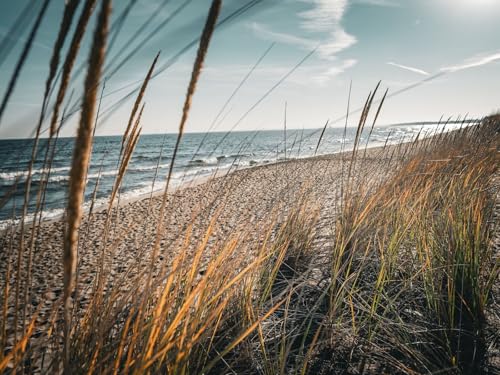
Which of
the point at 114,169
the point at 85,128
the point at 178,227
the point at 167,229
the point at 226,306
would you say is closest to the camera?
the point at 85,128

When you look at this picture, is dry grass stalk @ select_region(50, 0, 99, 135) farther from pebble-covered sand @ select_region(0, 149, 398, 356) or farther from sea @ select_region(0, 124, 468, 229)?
pebble-covered sand @ select_region(0, 149, 398, 356)

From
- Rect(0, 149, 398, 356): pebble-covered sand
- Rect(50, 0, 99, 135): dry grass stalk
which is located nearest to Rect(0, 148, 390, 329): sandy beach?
Rect(0, 149, 398, 356): pebble-covered sand

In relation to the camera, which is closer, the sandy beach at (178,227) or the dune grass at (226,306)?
the dune grass at (226,306)

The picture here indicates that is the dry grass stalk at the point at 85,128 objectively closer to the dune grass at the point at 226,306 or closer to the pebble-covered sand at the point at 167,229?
the dune grass at the point at 226,306

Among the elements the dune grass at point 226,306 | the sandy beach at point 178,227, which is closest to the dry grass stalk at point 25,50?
the dune grass at point 226,306

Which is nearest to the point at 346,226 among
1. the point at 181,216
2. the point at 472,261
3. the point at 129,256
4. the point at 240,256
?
the point at 472,261

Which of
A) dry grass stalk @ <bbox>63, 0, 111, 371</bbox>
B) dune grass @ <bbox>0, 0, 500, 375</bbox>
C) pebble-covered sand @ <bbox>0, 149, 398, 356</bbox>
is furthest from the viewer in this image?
pebble-covered sand @ <bbox>0, 149, 398, 356</bbox>

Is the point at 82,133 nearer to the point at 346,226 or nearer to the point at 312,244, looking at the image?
the point at 346,226

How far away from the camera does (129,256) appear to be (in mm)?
3986

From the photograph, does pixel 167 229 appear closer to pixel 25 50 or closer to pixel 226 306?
pixel 226 306

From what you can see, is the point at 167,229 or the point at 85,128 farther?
the point at 167,229

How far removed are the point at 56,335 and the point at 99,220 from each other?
6.82 m

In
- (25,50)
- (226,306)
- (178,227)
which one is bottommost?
(178,227)

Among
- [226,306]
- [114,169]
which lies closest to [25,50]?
[226,306]
